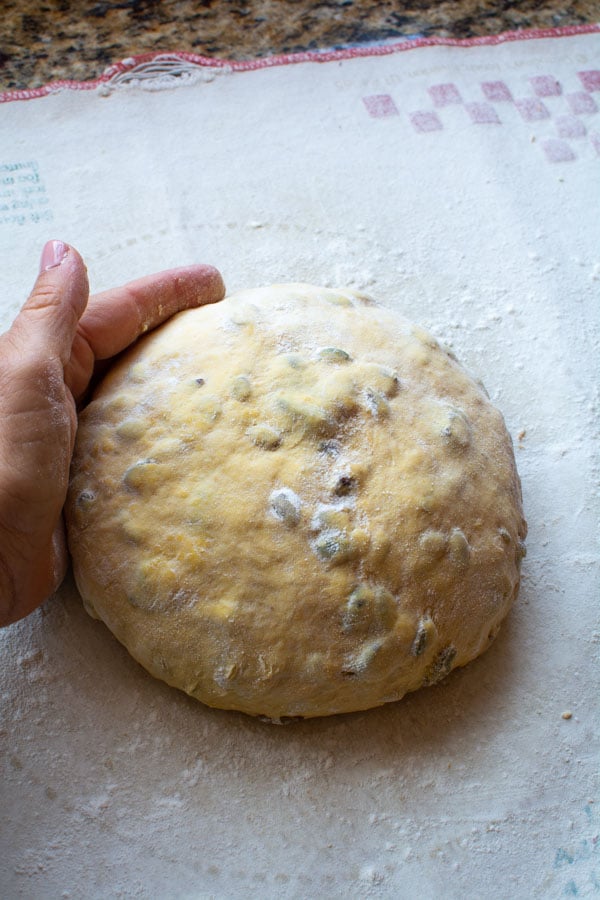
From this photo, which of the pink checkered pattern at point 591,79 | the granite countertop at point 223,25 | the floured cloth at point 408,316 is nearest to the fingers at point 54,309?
the floured cloth at point 408,316

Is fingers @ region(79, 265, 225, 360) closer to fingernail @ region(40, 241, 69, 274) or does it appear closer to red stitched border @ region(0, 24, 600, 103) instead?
fingernail @ region(40, 241, 69, 274)

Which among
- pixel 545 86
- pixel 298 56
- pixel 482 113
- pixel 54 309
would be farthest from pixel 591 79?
pixel 54 309

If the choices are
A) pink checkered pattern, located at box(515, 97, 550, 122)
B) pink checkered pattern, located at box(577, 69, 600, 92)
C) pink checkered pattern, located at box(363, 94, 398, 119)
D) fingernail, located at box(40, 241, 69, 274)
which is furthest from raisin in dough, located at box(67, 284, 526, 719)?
pink checkered pattern, located at box(577, 69, 600, 92)

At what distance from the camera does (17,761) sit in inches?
43.3

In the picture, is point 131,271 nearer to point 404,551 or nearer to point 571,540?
point 404,551

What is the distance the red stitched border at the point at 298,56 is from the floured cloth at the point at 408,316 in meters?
0.01

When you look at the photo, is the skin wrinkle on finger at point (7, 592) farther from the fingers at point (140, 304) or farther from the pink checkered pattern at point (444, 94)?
the pink checkered pattern at point (444, 94)

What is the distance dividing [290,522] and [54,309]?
0.42 meters

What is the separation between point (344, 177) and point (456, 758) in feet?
3.86

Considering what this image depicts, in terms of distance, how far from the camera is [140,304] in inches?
49.2

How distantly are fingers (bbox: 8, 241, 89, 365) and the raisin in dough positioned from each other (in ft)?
0.42

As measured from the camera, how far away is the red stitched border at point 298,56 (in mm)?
1780

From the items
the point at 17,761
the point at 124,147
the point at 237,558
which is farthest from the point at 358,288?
the point at 17,761

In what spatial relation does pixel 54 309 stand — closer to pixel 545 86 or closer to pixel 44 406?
pixel 44 406
